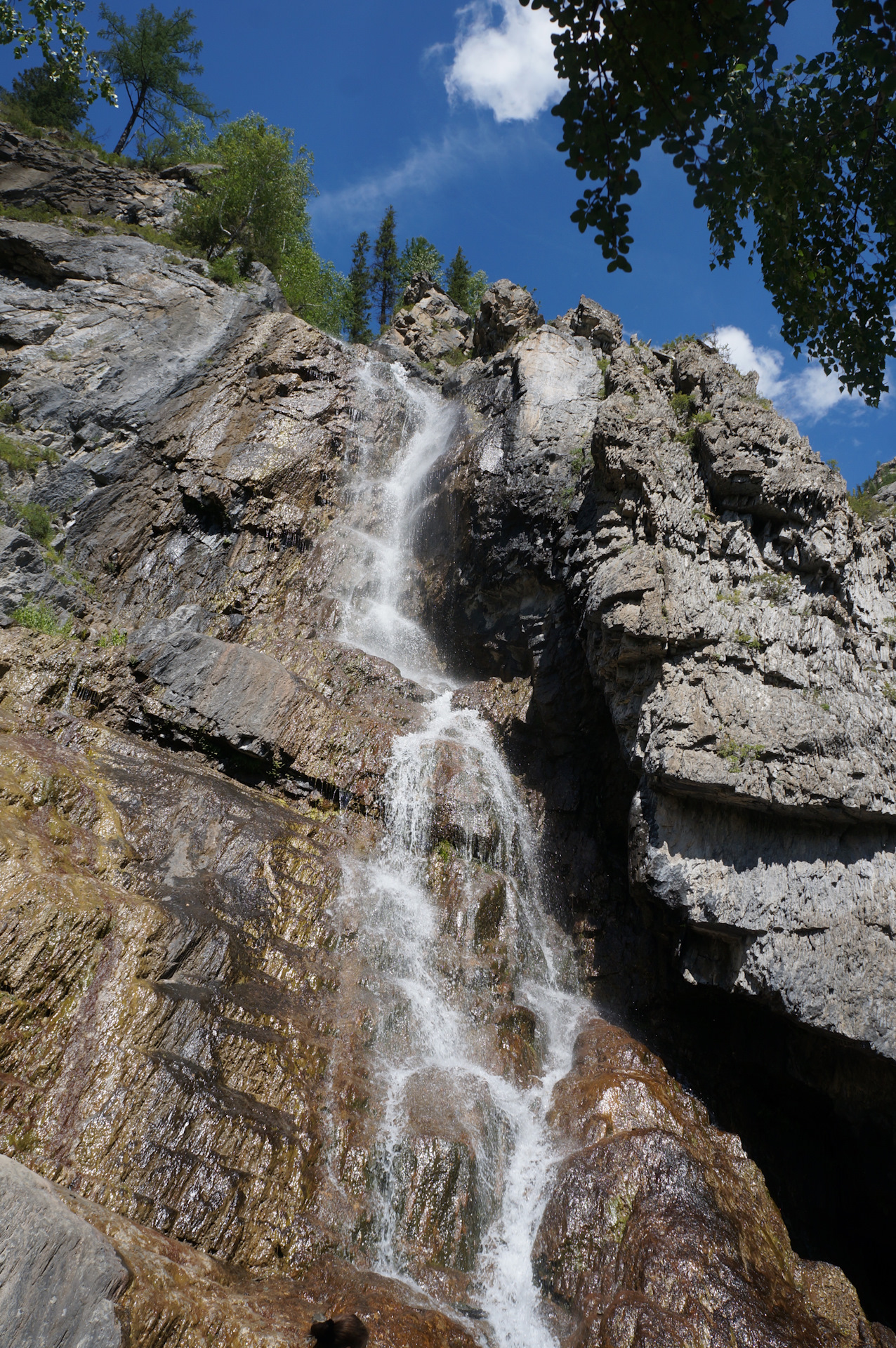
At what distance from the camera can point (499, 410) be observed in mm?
20375

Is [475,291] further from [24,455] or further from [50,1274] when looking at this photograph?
[50,1274]

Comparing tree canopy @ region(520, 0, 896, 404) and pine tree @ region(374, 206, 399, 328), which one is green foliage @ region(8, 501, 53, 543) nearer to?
tree canopy @ region(520, 0, 896, 404)

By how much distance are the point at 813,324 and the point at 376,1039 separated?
373 inches

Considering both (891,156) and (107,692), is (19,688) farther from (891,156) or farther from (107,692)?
(891,156)

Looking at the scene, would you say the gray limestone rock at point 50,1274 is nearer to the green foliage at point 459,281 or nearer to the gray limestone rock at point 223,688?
the gray limestone rock at point 223,688

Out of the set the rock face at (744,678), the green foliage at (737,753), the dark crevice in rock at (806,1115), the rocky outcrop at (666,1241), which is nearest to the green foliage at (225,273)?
the rock face at (744,678)

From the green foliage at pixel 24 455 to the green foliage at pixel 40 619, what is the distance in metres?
5.08

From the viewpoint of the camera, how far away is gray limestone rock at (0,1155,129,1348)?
4.26m

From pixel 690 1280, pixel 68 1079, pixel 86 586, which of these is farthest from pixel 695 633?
pixel 86 586

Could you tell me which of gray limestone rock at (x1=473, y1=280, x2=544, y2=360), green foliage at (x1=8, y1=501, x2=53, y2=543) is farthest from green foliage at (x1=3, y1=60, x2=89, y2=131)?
green foliage at (x1=8, y1=501, x2=53, y2=543)

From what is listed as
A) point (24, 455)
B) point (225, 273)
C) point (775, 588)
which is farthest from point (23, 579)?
point (225, 273)

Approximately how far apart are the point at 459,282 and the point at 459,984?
43148mm

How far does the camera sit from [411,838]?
12.6 metres

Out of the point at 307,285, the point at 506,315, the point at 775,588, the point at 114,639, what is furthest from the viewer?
the point at 307,285
